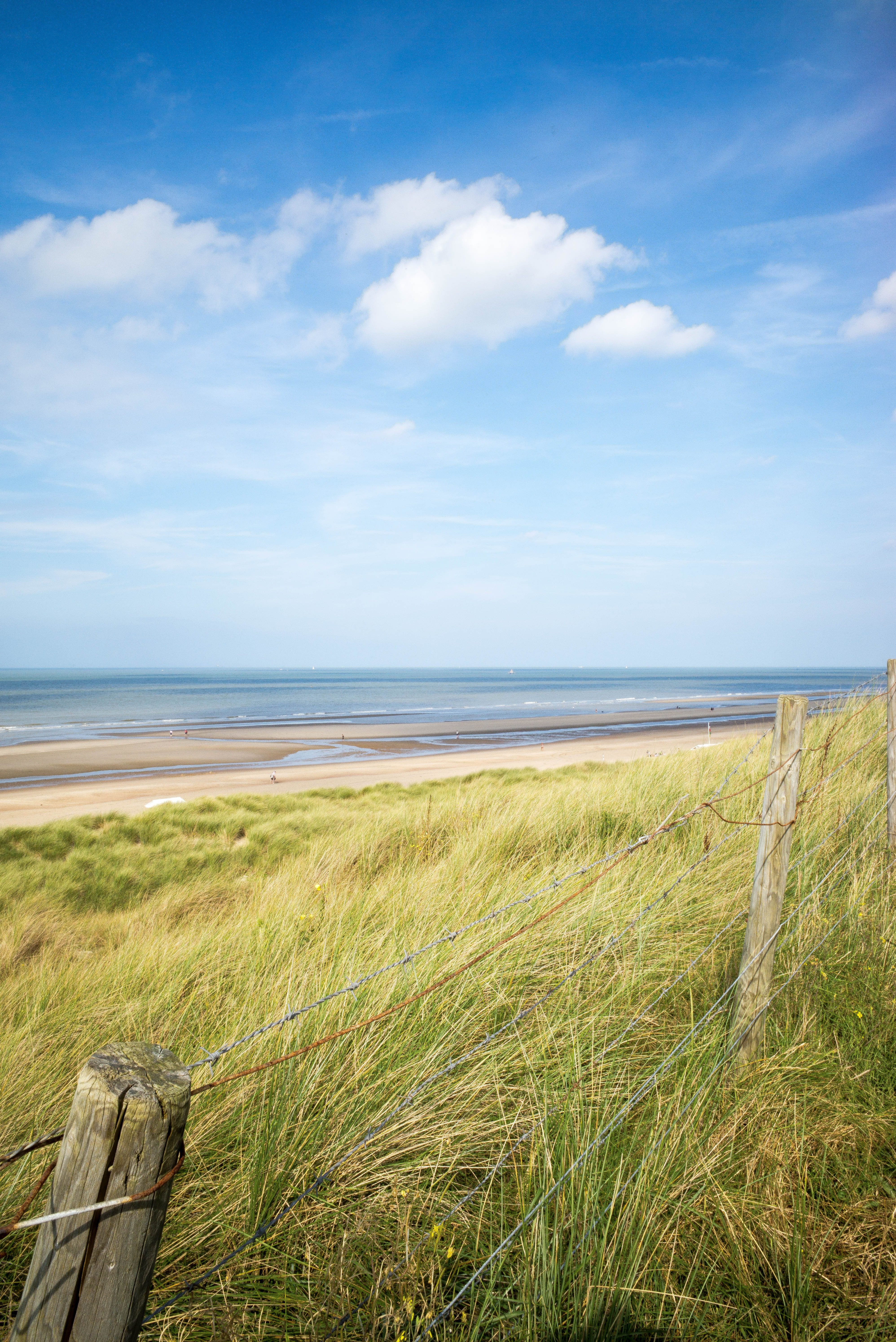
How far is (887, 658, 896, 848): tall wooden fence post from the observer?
194 inches

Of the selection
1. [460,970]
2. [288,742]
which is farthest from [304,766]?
[460,970]

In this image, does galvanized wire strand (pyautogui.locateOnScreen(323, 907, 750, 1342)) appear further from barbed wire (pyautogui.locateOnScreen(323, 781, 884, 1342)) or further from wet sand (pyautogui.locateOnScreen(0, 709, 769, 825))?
wet sand (pyautogui.locateOnScreen(0, 709, 769, 825))

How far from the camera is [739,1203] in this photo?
79.7 inches

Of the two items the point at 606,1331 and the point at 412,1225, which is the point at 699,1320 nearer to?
the point at 606,1331

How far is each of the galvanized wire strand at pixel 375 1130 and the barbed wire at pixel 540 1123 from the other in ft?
0.87

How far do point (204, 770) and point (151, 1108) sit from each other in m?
24.2

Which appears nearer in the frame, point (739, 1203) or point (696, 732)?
point (739, 1203)

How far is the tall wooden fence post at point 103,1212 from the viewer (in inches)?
39.6

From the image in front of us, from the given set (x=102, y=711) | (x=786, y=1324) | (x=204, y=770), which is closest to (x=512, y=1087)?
(x=786, y=1324)

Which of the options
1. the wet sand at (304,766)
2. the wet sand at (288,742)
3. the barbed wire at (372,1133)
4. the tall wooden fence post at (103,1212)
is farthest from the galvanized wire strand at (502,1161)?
the wet sand at (288,742)

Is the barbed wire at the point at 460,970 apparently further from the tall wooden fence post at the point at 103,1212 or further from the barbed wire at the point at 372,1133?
the tall wooden fence post at the point at 103,1212

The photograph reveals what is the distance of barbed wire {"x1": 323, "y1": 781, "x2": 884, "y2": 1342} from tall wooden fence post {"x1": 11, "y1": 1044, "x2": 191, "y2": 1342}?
0.96 metres

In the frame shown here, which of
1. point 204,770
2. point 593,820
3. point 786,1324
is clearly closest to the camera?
point 786,1324

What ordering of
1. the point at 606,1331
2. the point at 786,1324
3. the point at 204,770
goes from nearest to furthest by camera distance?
1. the point at 606,1331
2. the point at 786,1324
3. the point at 204,770
